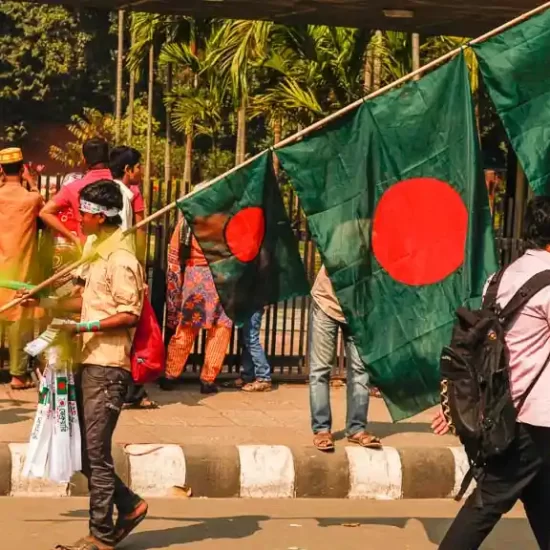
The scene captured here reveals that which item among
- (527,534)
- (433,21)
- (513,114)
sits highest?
(433,21)

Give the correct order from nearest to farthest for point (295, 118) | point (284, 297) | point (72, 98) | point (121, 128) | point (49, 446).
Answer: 1. point (49, 446)
2. point (284, 297)
3. point (295, 118)
4. point (121, 128)
5. point (72, 98)

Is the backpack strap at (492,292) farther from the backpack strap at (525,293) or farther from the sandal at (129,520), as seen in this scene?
the sandal at (129,520)

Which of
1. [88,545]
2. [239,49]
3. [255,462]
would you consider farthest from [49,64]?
[88,545]

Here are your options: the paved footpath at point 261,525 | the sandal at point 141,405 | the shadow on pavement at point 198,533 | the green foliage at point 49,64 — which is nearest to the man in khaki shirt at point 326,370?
the paved footpath at point 261,525

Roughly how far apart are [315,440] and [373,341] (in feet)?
5.58

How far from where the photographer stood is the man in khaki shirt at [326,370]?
816 centimetres

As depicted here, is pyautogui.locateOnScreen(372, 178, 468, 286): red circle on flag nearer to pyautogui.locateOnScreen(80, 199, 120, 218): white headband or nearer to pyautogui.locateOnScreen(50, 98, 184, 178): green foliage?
pyautogui.locateOnScreen(80, 199, 120, 218): white headband

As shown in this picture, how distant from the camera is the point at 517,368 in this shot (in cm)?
550

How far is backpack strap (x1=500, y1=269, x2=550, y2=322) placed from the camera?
5.44 meters

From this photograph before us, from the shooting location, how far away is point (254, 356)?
10.3 metres

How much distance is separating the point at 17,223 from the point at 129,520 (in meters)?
3.55

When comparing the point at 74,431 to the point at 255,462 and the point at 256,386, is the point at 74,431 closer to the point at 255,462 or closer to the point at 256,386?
the point at 255,462

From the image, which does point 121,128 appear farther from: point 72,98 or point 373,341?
point 373,341

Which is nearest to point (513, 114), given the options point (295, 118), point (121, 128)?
point (295, 118)
